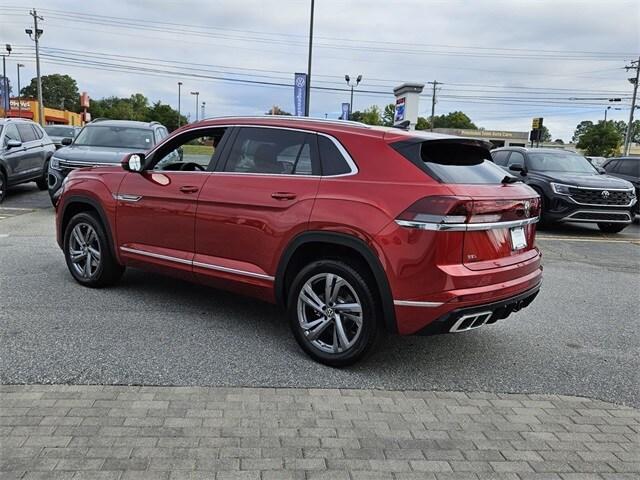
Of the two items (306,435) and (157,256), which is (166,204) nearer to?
(157,256)

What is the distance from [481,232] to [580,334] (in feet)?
6.99

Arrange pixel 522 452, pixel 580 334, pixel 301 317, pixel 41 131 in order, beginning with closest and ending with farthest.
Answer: pixel 522 452 < pixel 301 317 < pixel 580 334 < pixel 41 131

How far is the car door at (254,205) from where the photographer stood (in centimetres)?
409

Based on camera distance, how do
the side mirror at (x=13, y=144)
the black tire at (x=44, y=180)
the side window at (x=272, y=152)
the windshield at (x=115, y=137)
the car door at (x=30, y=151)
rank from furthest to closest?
the black tire at (x=44, y=180) < the car door at (x=30, y=151) < the side mirror at (x=13, y=144) < the windshield at (x=115, y=137) < the side window at (x=272, y=152)

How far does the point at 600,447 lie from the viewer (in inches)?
123

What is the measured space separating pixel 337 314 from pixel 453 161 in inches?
54.4

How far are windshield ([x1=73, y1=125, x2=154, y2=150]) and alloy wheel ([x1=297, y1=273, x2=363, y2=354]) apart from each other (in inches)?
326

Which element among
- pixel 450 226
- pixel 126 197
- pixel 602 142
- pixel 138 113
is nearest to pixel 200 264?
pixel 126 197

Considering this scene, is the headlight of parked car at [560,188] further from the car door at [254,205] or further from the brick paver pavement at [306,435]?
the car door at [254,205]

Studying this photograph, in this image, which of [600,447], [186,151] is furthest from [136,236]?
[600,447]

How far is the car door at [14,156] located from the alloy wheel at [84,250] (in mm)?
7702

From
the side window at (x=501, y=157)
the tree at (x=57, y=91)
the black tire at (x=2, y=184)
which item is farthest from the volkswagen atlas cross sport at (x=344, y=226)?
the tree at (x=57, y=91)

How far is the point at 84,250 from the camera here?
578 cm

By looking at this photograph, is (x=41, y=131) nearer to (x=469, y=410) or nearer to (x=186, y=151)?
(x=186, y=151)
